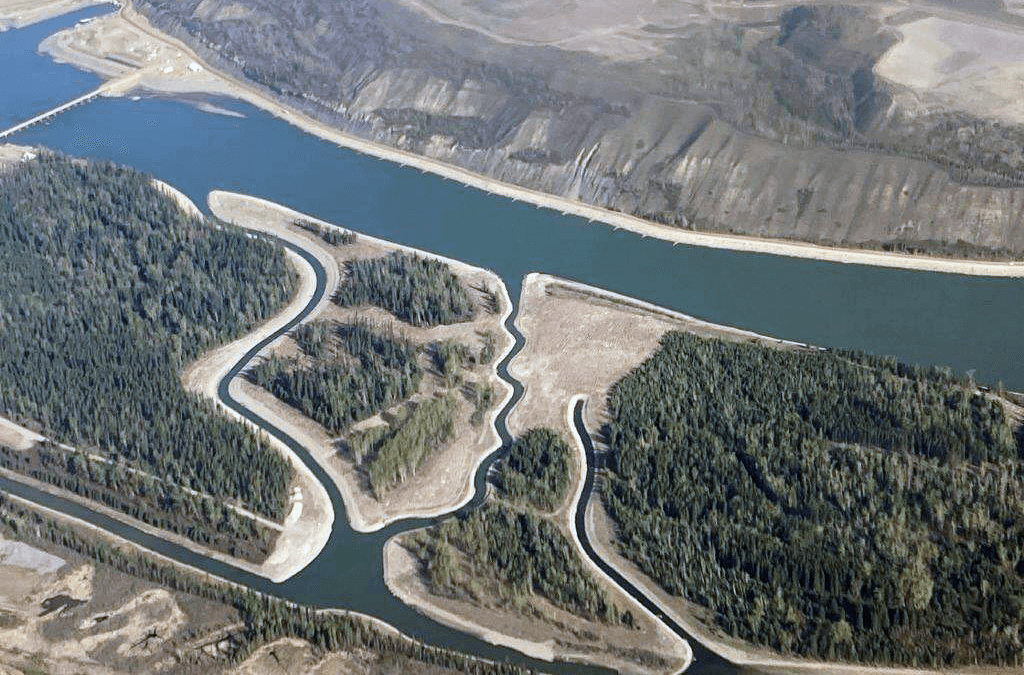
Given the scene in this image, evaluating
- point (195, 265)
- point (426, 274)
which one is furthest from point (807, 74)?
point (195, 265)

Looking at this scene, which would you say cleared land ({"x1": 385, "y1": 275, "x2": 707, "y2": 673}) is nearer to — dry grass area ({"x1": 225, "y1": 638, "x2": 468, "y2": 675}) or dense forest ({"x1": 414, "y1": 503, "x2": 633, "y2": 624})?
dense forest ({"x1": 414, "y1": 503, "x2": 633, "y2": 624})

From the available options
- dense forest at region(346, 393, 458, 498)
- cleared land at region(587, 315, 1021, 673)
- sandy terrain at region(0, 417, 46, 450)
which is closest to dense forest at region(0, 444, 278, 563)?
sandy terrain at region(0, 417, 46, 450)

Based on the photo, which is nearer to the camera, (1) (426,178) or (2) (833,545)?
(2) (833,545)

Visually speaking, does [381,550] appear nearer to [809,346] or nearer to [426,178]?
[809,346]

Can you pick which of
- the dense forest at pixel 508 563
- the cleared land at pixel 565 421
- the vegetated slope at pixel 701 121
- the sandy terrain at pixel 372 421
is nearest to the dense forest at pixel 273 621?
the cleared land at pixel 565 421

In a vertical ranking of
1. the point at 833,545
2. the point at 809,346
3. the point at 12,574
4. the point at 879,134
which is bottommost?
the point at 12,574

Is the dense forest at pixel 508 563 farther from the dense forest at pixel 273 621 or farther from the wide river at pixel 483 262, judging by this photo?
the dense forest at pixel 273 621
